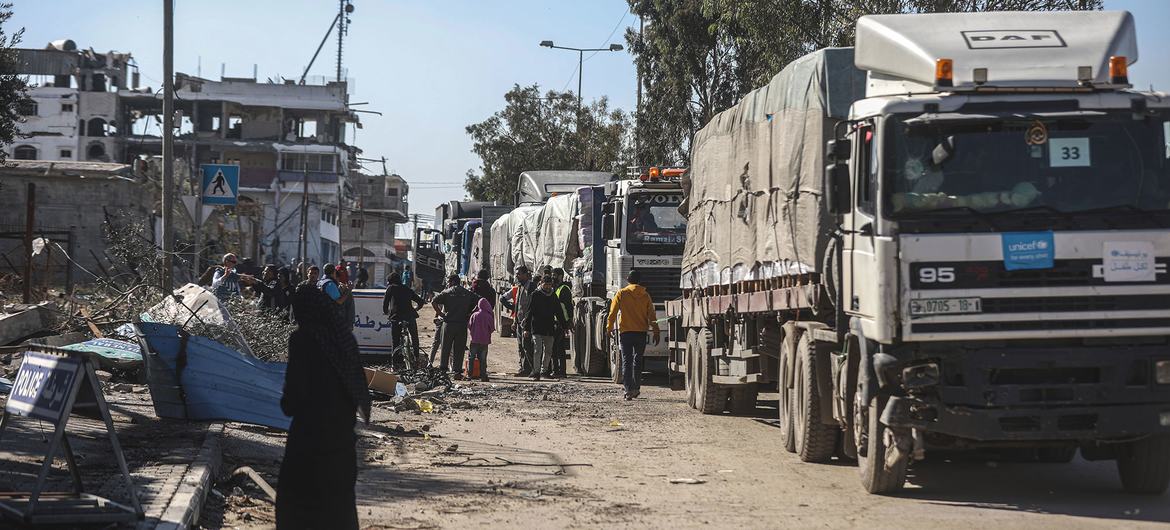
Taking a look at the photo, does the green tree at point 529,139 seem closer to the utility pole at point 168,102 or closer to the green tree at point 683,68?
the green tree at point 683,68

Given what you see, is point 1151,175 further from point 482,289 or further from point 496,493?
point 482,289

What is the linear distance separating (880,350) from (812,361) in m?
1.92

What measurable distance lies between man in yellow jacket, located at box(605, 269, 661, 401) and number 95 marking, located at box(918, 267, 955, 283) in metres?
8.58

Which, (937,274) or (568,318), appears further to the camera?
(568,318)

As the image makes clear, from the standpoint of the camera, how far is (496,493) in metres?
9.70

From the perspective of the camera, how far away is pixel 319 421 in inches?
261

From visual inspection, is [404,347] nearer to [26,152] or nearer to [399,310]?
[399,310]

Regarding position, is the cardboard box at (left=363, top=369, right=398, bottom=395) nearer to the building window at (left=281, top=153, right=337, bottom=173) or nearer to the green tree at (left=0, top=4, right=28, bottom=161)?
the green tree at (left=0, top=4, right=28, bottom=161)

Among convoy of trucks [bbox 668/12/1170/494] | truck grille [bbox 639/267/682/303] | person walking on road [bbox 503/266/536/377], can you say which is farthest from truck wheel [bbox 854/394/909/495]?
person walking on road [bbox 503/266/536/377]

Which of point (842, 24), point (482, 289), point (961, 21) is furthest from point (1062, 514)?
point (842, 24)

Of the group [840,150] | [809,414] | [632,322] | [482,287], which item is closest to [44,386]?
[840,150]

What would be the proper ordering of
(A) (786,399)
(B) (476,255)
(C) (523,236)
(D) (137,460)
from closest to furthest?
(D) (137,460) < (A) (786,399) < (C) (523,236) < (B) (476,255)

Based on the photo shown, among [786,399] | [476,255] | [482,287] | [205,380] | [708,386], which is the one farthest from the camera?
[476,255]

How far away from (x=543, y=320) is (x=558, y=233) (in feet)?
15.6
